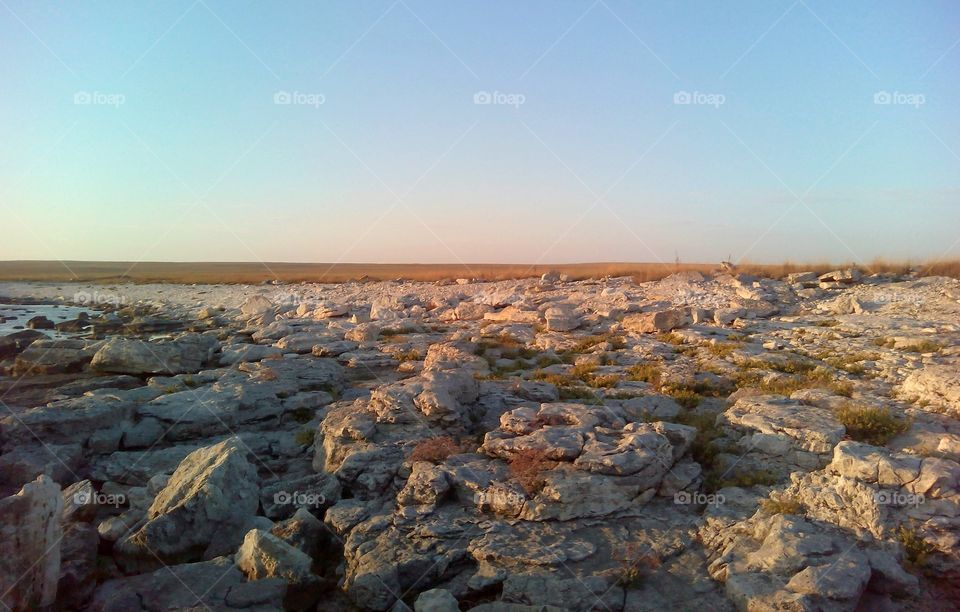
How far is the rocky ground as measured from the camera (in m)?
7.75

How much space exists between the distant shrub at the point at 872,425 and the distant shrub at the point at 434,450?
24.4 feet

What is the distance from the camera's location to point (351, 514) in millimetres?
9617

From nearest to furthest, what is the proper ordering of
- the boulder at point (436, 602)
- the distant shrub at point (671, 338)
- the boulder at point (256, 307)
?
the boulder at point (436, 602)
the distant shrub at point (671, 338)
the boulder at point (256, 307)

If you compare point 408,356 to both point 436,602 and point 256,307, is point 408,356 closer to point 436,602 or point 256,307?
point 436,602

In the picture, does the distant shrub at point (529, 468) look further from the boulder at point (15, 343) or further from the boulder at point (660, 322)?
the boulder at point (15, 343)

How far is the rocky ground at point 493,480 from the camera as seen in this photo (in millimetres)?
7754

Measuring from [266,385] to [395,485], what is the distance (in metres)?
6.65

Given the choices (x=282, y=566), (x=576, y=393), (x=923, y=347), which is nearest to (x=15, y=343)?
(x=282, y=566)

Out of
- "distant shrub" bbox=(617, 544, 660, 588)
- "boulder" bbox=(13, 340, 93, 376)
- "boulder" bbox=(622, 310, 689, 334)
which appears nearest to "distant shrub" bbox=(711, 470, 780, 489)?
"distant shrub" bbox=(617, 544, 660, 588)

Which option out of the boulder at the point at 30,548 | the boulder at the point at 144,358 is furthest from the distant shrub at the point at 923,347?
the boulder at the point at 144,358

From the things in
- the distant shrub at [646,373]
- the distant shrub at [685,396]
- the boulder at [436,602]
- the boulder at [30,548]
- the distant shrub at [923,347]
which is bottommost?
the boulder at [436,602]

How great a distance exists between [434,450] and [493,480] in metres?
1.48

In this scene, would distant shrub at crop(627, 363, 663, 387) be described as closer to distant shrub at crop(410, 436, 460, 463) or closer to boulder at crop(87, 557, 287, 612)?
distant shrub at crop(410, 436, 460, 463)

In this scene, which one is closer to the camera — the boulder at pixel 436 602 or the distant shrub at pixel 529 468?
the boulder at pixel 436 602
